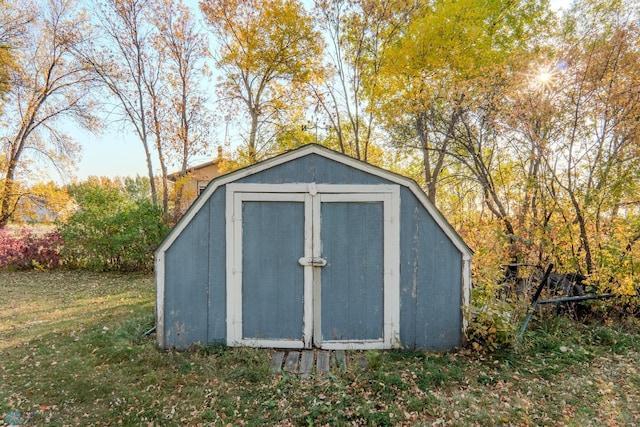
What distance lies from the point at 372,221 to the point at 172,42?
45.4ft

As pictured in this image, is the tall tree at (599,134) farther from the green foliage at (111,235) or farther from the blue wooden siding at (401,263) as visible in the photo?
the green foliage at (111,235)

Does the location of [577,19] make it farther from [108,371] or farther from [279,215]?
[108,371]

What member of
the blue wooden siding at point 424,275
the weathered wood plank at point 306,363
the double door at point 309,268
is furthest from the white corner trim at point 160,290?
the blue wooden siding at point 424,275

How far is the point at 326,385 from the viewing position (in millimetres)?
3342

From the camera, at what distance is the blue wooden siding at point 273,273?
4.14 meters

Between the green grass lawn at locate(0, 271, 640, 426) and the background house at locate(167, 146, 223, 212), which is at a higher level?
the background house at locate(167, 146, 223, 212)

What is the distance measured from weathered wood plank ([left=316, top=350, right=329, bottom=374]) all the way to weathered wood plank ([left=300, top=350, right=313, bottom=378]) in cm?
9

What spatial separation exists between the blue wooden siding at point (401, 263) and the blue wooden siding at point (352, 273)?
0.38ft

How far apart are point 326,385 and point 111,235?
9.82 meters

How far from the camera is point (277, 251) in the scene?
4.15 metres

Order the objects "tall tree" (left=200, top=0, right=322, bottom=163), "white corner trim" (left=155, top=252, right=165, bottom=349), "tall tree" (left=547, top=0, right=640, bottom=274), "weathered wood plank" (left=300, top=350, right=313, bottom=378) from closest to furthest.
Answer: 1. "weathered wood plank" (left=300, top=350, right=313, bottom=378)
2. "white corner trim" (left=155, top=252, right=165, bottom=349)
3. "tall tree" (left=547, top=0, right=640, bottom=274)
4. "tall tree" (left=200, top=0, right=322, bottom=163)

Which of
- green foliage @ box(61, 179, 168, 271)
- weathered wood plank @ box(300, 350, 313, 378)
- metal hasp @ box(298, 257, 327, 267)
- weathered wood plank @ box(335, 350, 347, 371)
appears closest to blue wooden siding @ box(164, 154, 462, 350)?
weathered wood plank @ box(335, 350, 347, 371)

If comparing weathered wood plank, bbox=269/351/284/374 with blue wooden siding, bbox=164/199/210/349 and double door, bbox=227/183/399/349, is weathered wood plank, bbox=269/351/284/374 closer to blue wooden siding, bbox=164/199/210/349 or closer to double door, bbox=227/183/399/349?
double door, bbox=227/183/399/349

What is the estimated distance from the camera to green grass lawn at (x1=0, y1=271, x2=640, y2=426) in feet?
9.58
